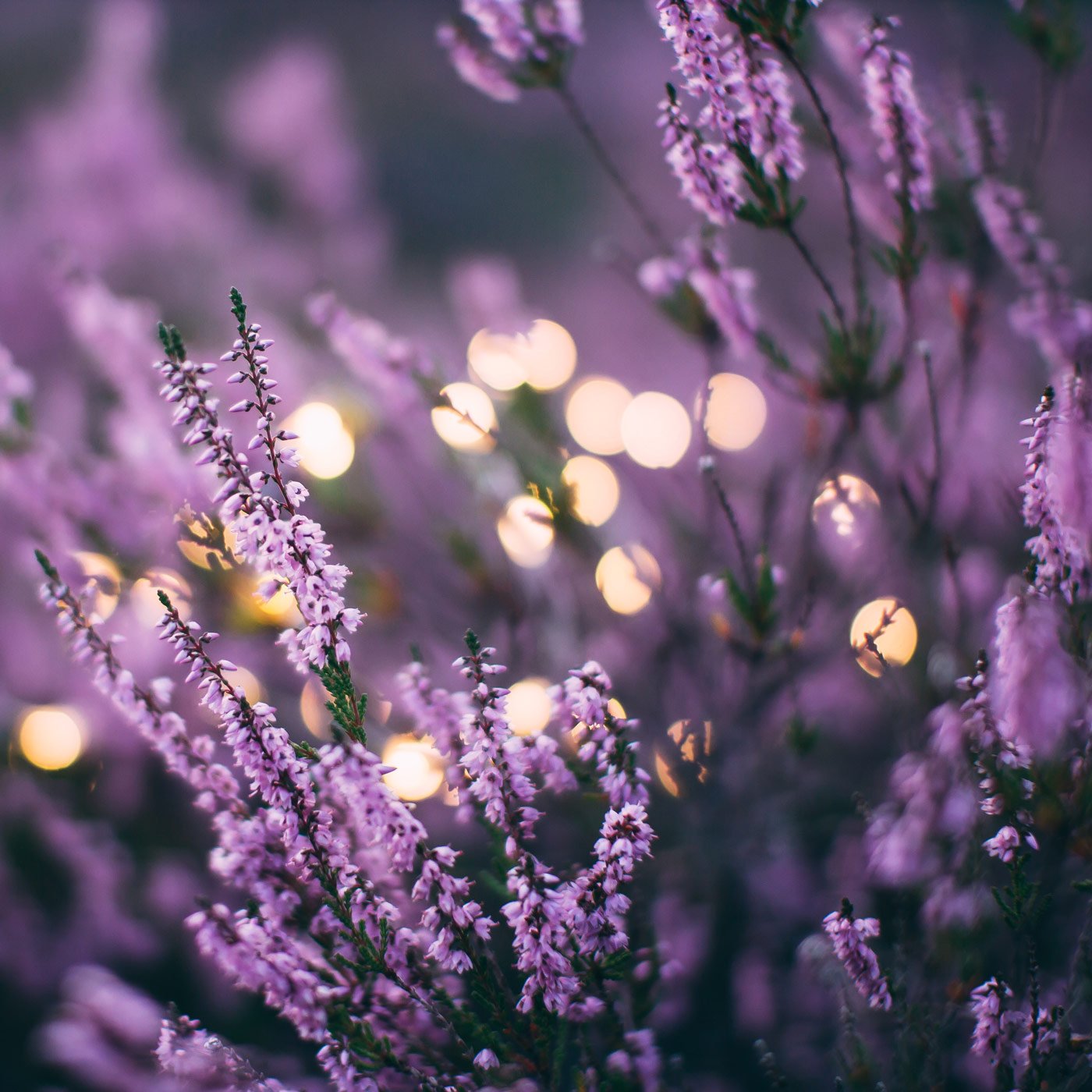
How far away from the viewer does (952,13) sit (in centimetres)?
193

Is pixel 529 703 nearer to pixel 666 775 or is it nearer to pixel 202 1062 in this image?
pixel 666 775

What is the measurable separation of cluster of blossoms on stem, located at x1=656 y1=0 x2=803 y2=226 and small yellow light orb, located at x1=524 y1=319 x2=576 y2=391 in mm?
2963

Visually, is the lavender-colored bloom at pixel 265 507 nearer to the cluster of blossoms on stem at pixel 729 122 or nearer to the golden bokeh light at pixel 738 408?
the cluster of blossoms on stem at pixel 729 122

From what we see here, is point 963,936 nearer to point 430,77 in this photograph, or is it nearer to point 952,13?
point 952,13

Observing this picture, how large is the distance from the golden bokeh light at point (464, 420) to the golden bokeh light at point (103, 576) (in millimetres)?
1054

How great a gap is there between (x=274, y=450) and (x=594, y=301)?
586cm

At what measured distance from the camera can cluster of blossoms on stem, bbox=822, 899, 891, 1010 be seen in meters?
1.34

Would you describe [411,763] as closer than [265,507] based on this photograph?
No

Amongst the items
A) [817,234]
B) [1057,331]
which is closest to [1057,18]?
[1057,331]

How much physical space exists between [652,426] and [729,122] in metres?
3.10

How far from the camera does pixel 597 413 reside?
191 inches

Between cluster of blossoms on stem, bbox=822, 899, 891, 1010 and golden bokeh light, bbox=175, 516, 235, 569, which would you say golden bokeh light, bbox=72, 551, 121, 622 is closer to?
golden bokeh light, bbox=175, 516, 235, 569

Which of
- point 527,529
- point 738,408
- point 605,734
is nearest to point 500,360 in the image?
point 527,529

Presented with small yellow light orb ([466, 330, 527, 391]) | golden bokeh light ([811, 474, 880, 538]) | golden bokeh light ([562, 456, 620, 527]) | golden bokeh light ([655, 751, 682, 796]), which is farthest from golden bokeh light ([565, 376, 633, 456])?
golden bokeh light ([655, 751, 682, 796])
